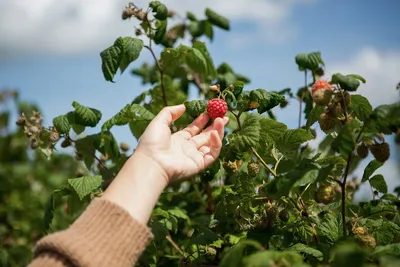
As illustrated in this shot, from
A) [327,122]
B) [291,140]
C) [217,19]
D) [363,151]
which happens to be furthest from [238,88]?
[217,19]

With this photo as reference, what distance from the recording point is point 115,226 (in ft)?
4.47

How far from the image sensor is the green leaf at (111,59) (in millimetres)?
2102

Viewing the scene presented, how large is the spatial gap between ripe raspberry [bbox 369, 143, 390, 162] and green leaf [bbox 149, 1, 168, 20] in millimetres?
1135

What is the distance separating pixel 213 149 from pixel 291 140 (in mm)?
231

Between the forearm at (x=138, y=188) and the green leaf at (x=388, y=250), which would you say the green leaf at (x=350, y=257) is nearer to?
the green leaf at (x=388, y=250)

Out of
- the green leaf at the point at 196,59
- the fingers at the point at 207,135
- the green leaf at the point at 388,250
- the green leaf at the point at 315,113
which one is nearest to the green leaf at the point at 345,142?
the green leaf at the point at 388,250

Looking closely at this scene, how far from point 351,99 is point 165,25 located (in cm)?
106

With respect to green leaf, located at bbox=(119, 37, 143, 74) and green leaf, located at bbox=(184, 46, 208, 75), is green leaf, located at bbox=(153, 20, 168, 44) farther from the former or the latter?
green leaf, located at bbox=(119, 37, 143, 74)

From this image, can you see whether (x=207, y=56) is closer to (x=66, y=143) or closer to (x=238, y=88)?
(x=66, y=143)

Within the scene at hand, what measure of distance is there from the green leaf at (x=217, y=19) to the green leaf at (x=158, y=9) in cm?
72

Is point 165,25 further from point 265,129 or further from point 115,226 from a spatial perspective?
point 115,226

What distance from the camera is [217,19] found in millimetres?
3021

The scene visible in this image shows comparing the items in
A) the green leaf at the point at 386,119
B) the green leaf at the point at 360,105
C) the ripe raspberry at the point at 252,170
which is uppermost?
the green leaf at the point at 360,105

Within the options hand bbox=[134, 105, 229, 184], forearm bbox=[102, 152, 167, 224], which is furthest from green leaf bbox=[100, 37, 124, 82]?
forearm bbox=[102, 152, 167, 224]
